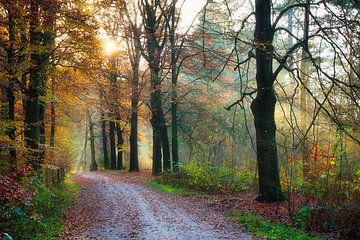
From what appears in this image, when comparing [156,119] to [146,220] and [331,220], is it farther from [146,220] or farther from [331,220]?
[331,220]

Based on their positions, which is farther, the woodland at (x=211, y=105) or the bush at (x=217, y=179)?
the bush at (x=217, y=179)

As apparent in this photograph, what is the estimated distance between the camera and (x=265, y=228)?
347 inches

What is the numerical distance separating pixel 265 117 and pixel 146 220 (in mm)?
5092

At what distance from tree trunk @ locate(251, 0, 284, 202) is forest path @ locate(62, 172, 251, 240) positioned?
80.5 inches

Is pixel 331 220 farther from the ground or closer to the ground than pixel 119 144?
closer to the ground

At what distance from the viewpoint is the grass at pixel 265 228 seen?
25.9ft

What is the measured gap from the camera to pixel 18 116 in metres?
17.8

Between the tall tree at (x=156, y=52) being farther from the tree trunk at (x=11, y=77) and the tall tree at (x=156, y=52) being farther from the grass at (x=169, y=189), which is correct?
the tree trunk at (x=11, y=77)

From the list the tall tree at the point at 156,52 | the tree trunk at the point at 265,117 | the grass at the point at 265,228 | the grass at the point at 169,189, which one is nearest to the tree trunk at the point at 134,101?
the tall tree at the point at 156,52

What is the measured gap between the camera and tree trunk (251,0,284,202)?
11.8 m

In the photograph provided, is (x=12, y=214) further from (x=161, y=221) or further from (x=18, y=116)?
(x=18, y=116)

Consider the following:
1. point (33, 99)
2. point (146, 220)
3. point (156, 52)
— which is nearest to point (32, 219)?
point (146, 220)

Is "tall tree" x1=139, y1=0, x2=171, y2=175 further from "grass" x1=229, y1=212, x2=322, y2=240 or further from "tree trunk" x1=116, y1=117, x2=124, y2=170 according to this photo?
"grass" x1=229, y1=212, x2=322, y2=240

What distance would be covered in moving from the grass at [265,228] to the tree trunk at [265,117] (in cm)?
183
